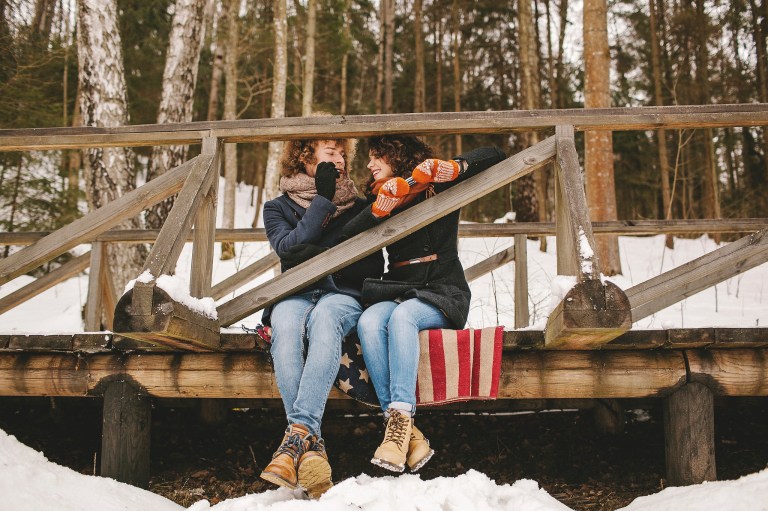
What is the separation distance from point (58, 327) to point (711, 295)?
870 centimetres

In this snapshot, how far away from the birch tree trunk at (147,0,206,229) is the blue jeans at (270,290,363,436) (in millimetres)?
3512

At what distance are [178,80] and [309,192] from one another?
3434 millimetres

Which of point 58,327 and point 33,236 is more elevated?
point 33,236

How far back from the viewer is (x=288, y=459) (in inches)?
84.6

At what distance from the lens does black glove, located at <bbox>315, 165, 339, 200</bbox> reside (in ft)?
9.24

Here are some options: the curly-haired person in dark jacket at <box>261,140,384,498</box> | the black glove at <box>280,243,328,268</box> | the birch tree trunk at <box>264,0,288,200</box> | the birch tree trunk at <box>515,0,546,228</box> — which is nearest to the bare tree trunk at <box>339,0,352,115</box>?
the birch tree trunk at <box>264,0,288,200</box>

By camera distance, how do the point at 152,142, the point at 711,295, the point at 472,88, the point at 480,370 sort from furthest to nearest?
the point at 472,88 < the point at 711,295 < the point at 152,142 < the point at 480,370

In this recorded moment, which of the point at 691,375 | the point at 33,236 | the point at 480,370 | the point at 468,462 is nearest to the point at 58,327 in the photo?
the point at 33,236

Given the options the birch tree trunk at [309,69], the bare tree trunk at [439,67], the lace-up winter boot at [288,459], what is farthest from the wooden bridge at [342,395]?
the bare tree trunk at [439,67]

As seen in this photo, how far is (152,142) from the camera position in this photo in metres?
2.96

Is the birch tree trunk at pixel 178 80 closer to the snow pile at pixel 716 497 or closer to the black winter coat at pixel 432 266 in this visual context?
the black winter coat at pixel 432 266

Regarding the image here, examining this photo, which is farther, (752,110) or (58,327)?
(58,327)

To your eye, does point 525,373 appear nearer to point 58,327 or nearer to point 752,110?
point 752,110

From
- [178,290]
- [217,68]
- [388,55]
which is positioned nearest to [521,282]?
[178,290]
